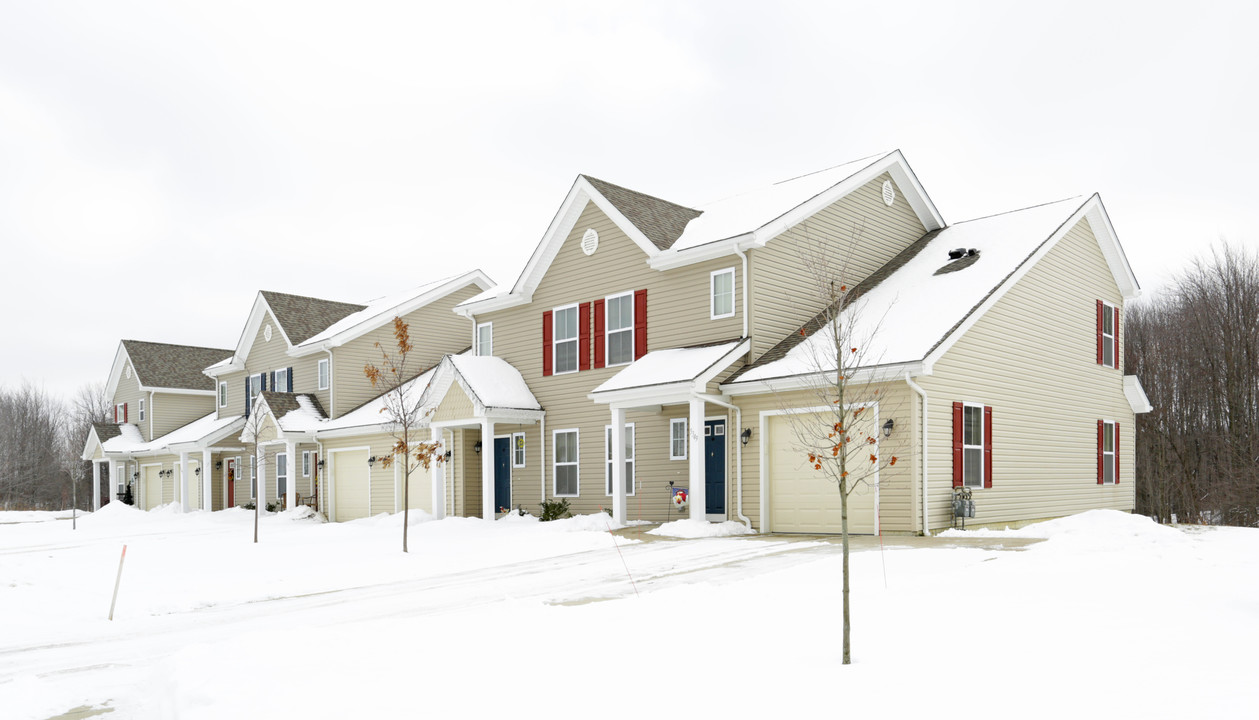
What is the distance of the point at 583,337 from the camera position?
78.3 feet

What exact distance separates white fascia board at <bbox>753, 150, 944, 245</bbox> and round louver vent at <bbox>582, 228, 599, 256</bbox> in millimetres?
5056

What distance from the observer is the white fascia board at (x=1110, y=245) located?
23.2 meters

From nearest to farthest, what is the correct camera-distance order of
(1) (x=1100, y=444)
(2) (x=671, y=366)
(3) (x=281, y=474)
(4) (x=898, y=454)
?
(4) (x=898, y=454), (2) (x=671, y=366), (1) (x=1100, y=444), (3) (x=281, y=474)

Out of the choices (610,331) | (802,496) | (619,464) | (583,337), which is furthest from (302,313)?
(802,496)

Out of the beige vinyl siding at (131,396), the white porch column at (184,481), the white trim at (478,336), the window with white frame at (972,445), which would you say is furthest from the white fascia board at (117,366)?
the window with white frame at (972,445)

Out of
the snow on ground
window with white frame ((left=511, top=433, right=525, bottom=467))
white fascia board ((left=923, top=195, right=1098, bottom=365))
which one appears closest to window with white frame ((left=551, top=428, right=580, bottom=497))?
window with white frame ((left=511, top=433, right=525, bottom=467))

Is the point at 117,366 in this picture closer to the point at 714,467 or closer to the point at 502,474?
the point at 502,474

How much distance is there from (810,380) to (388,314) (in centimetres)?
2028

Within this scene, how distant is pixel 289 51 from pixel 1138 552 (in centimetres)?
1808

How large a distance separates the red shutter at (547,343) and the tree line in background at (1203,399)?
21.4 metres

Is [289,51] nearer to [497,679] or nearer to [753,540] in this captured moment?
[753,540]

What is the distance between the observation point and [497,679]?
7168 mm

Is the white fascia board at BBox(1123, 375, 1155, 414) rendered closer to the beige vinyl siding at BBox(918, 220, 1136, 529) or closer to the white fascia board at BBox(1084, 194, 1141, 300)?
the beige vinyl siding at BBox(918, 220, 1136, 529)

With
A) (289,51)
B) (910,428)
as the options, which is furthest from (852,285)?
(289,51)
